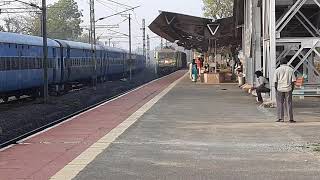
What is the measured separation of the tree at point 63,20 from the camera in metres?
86.4

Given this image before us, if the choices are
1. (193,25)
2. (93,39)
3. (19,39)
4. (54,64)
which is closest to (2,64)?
(19,39)

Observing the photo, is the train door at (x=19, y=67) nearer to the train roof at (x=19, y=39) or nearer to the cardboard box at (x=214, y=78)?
the train roof at (x=19, y=39)

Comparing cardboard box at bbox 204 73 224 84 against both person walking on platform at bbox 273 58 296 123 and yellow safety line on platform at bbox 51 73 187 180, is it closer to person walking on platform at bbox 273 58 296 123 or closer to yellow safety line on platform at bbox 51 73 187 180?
yellow safety line on platform at bbox 51 73 187 180

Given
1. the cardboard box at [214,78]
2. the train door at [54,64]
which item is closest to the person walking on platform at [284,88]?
the train door at [54,64]

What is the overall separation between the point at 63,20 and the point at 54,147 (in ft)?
272

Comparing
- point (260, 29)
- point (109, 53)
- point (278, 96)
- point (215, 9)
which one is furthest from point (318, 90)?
point (215, 9)

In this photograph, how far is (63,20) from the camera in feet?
302

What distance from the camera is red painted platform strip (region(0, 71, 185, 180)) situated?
8.87 meters

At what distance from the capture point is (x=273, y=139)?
11.9 meters

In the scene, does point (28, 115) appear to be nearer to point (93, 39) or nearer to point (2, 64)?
point (2, 64)

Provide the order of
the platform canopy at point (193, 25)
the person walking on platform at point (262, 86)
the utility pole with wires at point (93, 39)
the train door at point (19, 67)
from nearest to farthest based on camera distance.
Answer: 1. the person walking on platform at point (262, 86)
2. the train door at point (19, 67)
3. the platform canopy at point (193, 25)
4. the utility pole with wires at point (93, 39)

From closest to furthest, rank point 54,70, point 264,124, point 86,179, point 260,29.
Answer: point 86,179 → point 264,124 → point 260,29 → point 54,70

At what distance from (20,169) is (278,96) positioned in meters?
8.41

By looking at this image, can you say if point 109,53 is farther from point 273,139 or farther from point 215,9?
point 273,139
